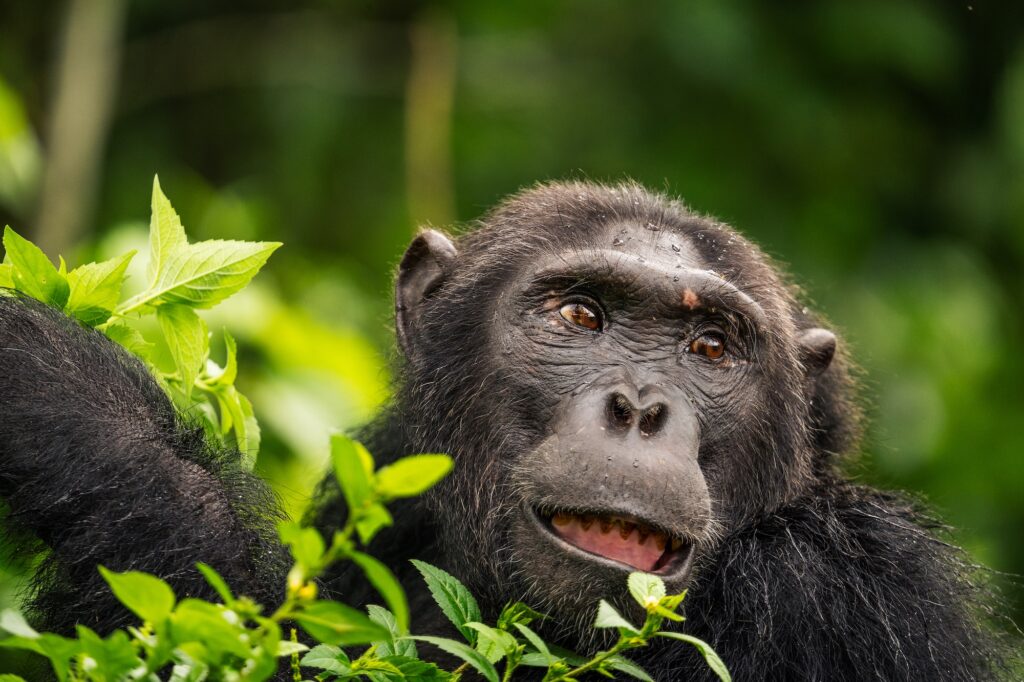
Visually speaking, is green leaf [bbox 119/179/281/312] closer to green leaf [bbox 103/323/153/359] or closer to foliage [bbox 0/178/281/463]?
foliage [bbox 0/178/281/463]

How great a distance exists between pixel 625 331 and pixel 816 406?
119cm

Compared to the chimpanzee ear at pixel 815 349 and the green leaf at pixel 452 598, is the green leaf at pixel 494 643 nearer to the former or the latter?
the green leaf at pixel 452 598

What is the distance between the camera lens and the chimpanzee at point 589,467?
4.14 meters

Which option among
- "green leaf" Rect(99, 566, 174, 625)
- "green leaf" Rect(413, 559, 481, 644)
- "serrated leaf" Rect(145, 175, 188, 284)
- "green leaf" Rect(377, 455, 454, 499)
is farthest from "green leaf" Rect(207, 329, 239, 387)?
"green leaf" Rect(377, 455, 454, 499)

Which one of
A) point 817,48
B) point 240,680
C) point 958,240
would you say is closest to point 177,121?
point 817,48

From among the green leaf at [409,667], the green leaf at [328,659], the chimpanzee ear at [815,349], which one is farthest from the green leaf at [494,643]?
the chimpanzee ear at [815,349]

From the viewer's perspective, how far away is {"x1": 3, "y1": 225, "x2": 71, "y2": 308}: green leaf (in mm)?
3953

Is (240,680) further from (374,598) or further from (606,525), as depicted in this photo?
(374,598)

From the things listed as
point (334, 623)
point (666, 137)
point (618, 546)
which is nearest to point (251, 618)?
point (334, 623)

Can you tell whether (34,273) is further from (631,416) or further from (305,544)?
(305,544)

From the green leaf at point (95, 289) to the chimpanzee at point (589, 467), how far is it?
0.07 metres

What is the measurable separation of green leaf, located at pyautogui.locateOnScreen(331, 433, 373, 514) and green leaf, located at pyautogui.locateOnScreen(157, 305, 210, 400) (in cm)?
190

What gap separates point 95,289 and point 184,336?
295 mm

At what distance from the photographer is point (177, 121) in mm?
13555
